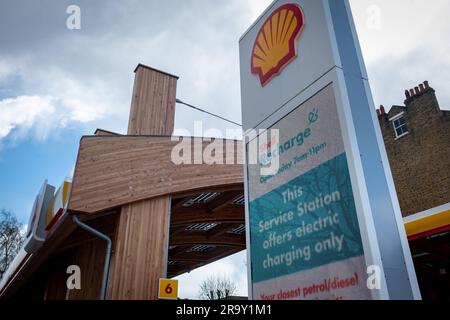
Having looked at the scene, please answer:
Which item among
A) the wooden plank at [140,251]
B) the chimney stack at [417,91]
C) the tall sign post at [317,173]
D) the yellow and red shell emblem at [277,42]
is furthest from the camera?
the chimney stack at [417,91]

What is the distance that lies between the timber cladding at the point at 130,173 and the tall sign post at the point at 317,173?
21.4ft

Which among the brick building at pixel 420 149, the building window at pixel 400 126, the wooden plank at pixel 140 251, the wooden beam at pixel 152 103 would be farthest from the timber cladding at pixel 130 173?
the building window at pixel 400 126

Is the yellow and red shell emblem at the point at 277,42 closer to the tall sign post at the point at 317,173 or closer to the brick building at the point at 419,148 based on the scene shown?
the tall sign post at the point at 317,173

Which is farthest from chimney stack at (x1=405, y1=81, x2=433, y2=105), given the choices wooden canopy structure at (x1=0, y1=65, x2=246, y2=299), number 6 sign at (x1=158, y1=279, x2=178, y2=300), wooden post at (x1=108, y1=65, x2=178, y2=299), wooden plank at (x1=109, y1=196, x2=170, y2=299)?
number 6 sign at (x1=158, y1=279, x2=178, y2=300)

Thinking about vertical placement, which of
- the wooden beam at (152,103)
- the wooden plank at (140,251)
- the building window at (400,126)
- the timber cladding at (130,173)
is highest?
the building window at (400,126)

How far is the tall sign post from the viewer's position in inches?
83.2

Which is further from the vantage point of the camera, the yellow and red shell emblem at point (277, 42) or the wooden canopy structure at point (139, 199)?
the wooden canopy structure at point (139, 199)

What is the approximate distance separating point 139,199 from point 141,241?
111 centimetres

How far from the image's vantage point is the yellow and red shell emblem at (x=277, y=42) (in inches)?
124

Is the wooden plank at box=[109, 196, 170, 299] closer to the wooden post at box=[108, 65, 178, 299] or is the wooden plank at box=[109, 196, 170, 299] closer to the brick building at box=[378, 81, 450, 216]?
the wooden post at box=[108, 65, 178, 299]

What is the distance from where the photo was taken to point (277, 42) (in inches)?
133

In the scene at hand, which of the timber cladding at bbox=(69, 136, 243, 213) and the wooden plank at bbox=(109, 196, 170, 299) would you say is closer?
the wooden plank at bbox=(109, 196, 170, 299)

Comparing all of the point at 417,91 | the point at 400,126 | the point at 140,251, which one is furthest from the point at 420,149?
the point at 140,251
